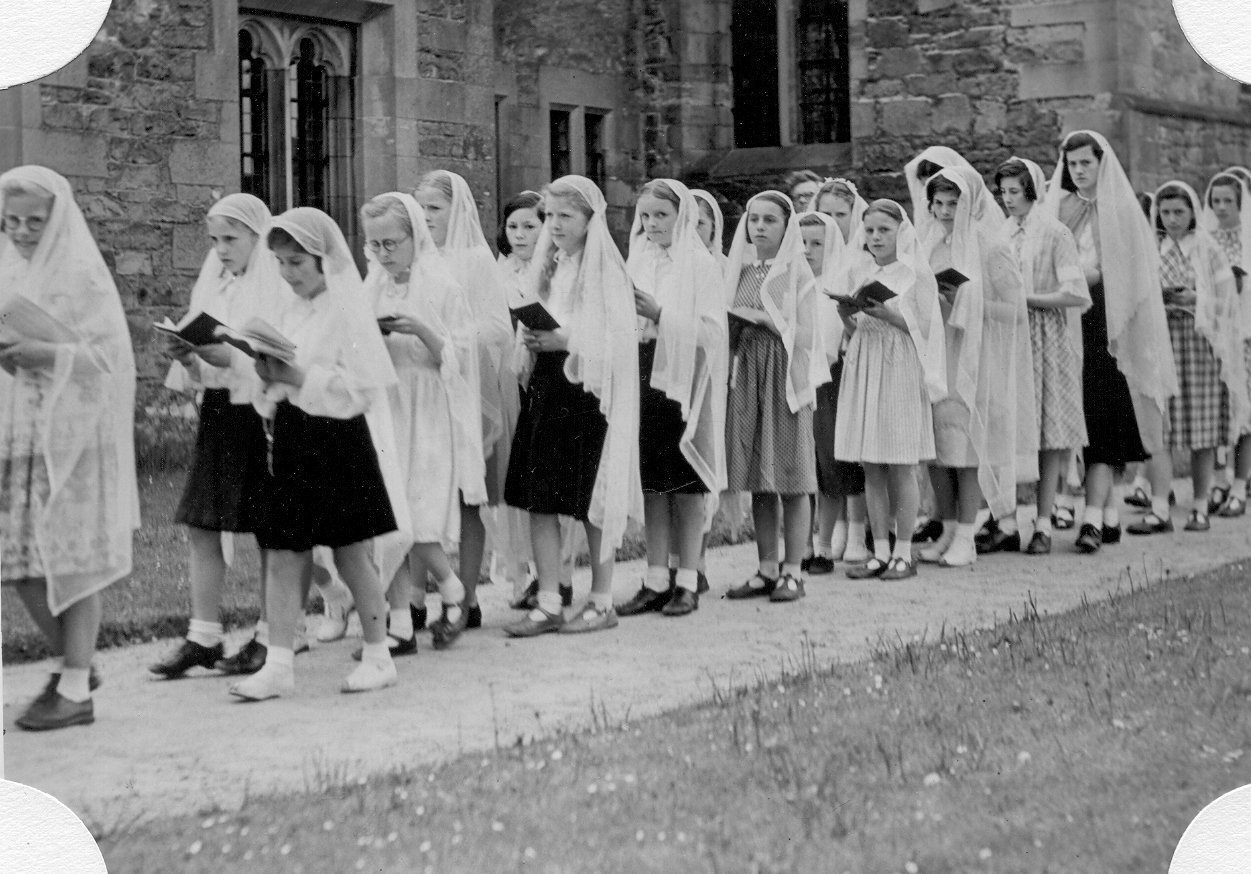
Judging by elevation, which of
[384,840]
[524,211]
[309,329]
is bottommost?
[384,840]

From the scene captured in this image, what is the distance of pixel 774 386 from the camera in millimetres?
6754

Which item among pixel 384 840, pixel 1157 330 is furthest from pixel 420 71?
pixel 384 840

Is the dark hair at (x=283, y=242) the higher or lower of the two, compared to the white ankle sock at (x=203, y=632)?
higher

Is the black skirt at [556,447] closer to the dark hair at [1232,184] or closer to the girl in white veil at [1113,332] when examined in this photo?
the dark hair at [1232,184]

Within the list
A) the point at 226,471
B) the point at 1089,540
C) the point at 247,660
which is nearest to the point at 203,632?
the point at 247,660

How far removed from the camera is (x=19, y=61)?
393 centimetres

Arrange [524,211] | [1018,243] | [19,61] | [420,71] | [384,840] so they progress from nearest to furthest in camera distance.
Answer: [384,840] < [19,61] < [524,211] < [1018,243] < [420,71]

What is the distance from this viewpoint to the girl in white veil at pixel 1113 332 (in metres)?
7.44

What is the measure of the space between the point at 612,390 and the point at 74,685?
2388 millimetres

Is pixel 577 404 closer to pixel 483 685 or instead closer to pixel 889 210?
pixel 483 685

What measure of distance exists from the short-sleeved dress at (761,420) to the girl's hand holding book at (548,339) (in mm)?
1120

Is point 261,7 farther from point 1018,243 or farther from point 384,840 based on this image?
point 384,840

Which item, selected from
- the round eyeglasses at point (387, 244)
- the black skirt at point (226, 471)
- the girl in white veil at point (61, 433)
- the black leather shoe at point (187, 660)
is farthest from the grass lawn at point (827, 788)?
the round eyeglasses at point (387, 244)

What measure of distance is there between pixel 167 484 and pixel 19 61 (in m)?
1.26
